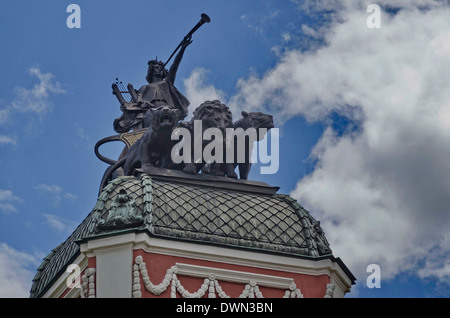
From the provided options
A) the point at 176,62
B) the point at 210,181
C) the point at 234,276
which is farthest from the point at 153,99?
the point at 234,276

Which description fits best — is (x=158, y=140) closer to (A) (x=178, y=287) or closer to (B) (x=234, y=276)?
(B) (x=234, y=276)

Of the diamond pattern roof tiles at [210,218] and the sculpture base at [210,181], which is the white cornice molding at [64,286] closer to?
the diamond pattern roof tiles at [210,218]

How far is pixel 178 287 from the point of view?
3625 centimetres

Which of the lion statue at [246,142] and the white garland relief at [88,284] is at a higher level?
the lion statue at [246,142]

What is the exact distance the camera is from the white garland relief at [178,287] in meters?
35.7

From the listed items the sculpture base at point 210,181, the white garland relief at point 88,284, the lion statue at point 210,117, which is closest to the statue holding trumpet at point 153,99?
the lion statue at point 210,117

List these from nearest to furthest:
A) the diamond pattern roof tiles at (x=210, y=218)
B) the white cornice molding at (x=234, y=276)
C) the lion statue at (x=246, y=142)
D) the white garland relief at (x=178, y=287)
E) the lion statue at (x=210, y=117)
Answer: the white garland relief at (x=178, y=287), the white cornice molding at (x=234, y=276), the diamond pattern roof tiles at (x=210, y=218), the lion statue at (x=210, y=117), the lion statue at (x=246, y=142)

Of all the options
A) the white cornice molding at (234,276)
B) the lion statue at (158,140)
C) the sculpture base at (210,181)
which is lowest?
the white cornice molding at (234,276)

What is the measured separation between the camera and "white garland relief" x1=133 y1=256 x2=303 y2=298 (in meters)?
35.7

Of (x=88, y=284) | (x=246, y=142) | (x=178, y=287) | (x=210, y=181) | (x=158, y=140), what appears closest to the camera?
(x=88, y=284)

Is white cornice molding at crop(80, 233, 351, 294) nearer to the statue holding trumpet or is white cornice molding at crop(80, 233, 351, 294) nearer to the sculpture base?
the sculpture base
